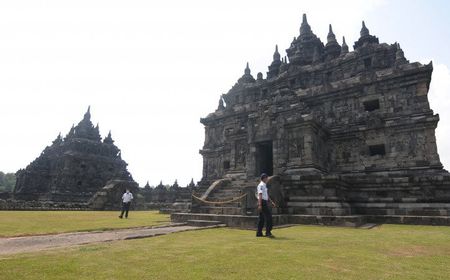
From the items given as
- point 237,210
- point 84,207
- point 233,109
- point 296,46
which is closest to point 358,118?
point 233,109

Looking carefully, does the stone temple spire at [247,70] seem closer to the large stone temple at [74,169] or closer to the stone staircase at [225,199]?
the stone staircase at [225,199]

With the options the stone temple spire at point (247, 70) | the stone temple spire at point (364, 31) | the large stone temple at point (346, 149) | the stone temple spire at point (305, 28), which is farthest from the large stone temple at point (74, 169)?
the stone temple spire at point (364, 31)

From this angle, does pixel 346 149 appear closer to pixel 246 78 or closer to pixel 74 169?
pixel 246 78

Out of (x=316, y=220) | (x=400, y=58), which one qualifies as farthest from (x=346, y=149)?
(x=316, y=220)

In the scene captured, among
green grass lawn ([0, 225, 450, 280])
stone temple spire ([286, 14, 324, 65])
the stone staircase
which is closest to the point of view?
green grass lawn ([0, 225, 450, 280])

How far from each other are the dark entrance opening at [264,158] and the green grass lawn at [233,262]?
476 inches

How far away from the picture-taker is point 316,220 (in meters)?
12.2

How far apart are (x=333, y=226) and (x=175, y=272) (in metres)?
9.46

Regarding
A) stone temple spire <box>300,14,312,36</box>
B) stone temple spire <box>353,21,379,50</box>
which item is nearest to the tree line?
stone temple spire <box>300,14,312,36</box>

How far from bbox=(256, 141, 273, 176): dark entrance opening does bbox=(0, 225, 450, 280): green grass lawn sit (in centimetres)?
Answer: 1209

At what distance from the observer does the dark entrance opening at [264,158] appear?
18.7 m

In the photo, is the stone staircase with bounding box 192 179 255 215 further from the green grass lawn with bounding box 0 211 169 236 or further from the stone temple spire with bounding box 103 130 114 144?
the stone temple spire with bounding box 103 130 114 144

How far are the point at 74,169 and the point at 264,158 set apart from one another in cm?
3585

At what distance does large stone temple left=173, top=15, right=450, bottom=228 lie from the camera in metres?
13.6
